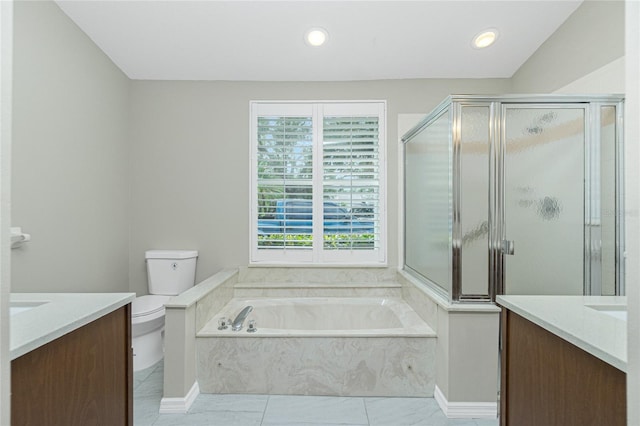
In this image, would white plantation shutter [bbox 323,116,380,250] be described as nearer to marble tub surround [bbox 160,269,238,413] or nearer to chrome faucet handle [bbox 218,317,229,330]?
chrome faucet handle [bbox 218,317,229,330]

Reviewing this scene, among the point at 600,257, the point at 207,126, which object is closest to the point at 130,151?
the point at 207,126

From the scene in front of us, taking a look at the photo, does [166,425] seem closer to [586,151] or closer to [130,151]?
[130,151]

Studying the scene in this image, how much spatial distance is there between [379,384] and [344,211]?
140 cm

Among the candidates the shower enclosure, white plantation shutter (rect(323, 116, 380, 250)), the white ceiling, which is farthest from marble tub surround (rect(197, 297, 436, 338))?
the white ceiling

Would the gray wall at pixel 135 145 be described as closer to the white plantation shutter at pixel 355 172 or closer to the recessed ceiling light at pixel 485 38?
the white plantation shutter at pixel 355 172

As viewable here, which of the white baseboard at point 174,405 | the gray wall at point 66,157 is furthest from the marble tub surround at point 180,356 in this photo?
the gray wall at point 66,157

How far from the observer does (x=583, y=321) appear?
0.88 metres

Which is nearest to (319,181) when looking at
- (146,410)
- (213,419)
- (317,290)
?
(317,290)

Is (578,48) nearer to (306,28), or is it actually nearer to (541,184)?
(541,184)

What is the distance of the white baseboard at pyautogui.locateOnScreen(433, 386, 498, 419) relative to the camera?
1773mm

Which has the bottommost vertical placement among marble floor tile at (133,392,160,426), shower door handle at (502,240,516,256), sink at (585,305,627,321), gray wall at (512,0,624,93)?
marble floor tile at (133,392,160,426)

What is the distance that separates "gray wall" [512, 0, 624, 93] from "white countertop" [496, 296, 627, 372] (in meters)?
1.59

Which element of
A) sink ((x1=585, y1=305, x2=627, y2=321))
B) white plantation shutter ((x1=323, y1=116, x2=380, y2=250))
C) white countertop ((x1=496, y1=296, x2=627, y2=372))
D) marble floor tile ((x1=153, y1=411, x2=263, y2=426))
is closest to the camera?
white countertop ((x1=496, y1=296, x2=627, y2=372))

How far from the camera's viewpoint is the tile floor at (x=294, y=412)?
1724mm
